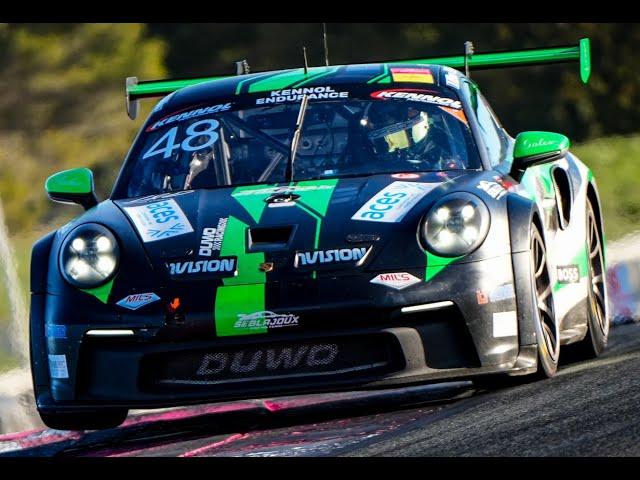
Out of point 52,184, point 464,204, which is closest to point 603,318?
point 464,204

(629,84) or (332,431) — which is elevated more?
(629,84)

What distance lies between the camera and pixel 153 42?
35438 millimetres

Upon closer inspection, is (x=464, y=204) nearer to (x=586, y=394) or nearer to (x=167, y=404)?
(x=586, y=394)

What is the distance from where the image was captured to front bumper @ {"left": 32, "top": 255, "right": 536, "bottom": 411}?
18.4ft

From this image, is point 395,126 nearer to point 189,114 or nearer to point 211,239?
point 189,114

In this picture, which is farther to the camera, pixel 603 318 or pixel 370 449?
pixel 603 318

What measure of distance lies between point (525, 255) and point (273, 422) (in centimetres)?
133

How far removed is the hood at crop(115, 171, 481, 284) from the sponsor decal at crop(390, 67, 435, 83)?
877 mm

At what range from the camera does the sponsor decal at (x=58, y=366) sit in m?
5.88

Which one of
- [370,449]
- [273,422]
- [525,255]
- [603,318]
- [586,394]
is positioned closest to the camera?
[370,449]

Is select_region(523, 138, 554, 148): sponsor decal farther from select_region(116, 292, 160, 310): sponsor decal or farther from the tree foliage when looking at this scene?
the tree foliage

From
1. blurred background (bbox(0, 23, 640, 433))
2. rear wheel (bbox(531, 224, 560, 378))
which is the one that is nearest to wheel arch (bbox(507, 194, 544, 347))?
rear wheel (bbox(531, 224, 560, 378))

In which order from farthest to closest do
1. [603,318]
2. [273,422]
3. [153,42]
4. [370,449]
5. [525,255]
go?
1. [153,42]
2. [603,318]
3. [273,422]
4. [525,255]
5. [370,449]

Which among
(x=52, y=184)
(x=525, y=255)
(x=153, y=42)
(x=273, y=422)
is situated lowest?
(x=273, y=422)
